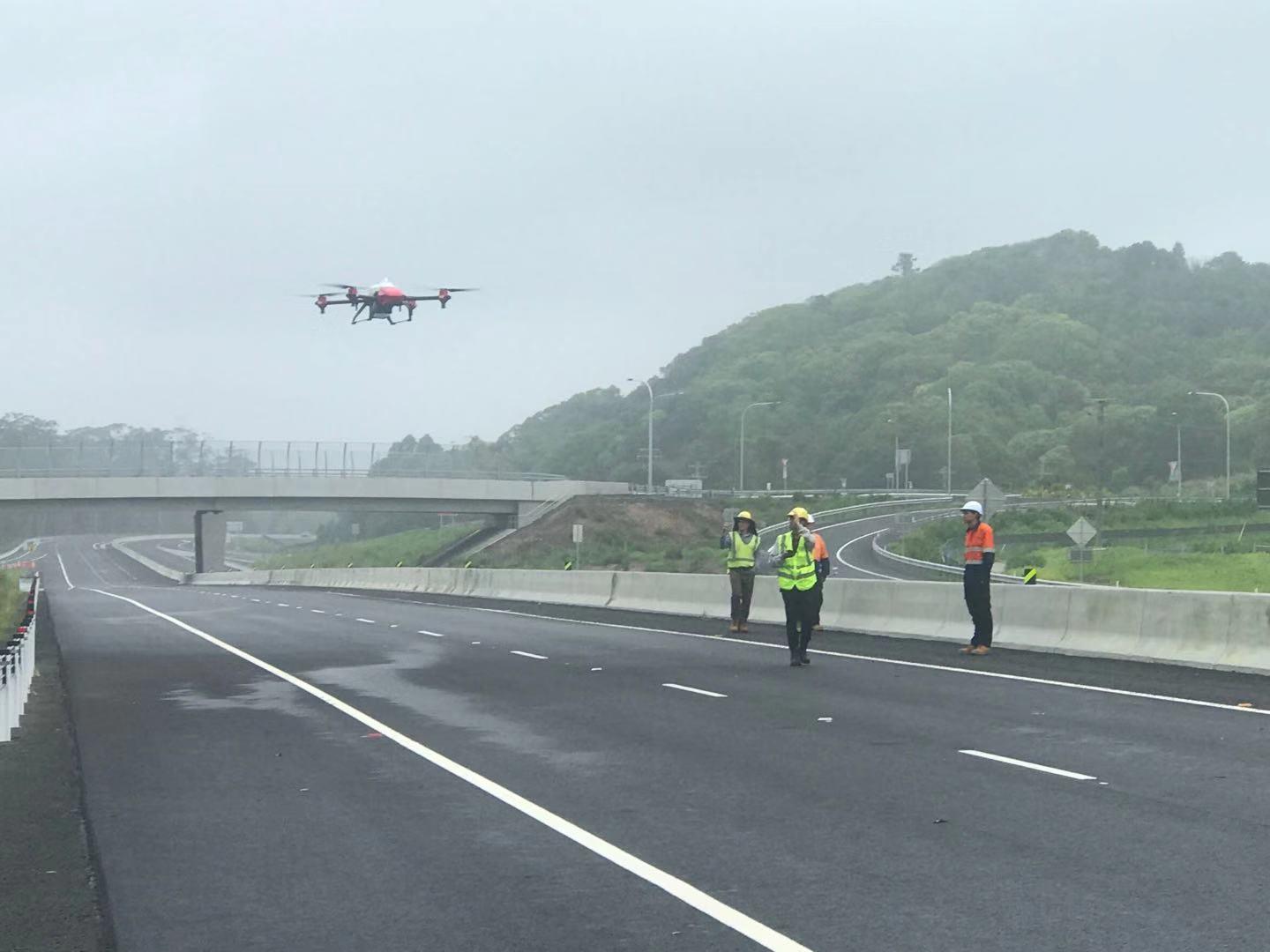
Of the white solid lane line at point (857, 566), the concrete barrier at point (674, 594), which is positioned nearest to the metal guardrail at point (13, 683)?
the concrete barrier at point (674, 594)

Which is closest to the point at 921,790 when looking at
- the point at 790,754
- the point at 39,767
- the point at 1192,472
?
the point at 790,754

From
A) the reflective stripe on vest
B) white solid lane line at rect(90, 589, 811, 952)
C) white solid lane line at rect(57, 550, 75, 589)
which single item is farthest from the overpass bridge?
white solid lane line at rect(90, 589, 811, 952)

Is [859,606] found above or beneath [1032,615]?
beneath

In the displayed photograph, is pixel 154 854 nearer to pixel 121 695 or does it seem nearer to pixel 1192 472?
pixel 121 695

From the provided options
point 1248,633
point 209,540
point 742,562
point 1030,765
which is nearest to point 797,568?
point 1248,633

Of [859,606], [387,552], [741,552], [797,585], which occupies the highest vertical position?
[741,552]

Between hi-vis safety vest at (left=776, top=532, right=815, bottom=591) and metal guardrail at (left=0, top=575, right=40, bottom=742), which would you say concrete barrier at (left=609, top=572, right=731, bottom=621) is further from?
metal guardrail at (left=0, top=575, right=40, bottom=742)

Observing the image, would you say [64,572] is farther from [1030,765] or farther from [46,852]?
[46,852]
